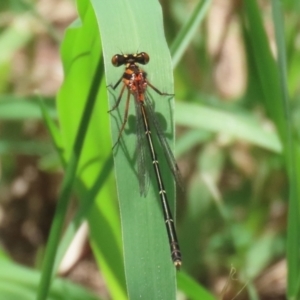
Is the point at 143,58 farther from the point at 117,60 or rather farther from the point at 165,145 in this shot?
the point at 165,145

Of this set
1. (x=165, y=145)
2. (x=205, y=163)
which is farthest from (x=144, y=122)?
(x=205, y=163)

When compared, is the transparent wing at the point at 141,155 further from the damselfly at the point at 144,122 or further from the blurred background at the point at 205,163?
the blurred background at the point at 205,163

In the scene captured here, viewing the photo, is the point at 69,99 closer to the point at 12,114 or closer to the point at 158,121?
the point at 158,121

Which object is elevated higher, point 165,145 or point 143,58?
point 143,58

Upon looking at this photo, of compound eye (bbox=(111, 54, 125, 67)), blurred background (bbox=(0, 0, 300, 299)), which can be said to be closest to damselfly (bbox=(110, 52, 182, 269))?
compound eye (bbox=(111, 54, 125, 67))

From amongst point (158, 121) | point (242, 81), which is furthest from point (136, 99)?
point (242, 81)
